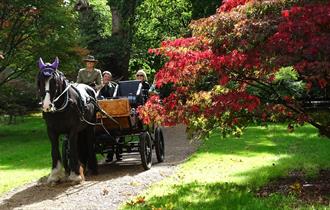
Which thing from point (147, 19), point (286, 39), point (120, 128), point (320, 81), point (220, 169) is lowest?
point (220, 169)

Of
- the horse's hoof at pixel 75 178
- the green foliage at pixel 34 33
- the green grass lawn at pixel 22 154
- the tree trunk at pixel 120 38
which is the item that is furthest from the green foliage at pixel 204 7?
the horse's hoof at pixel 75 178

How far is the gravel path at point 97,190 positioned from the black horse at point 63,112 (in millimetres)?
360

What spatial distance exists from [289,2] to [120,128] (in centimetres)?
506

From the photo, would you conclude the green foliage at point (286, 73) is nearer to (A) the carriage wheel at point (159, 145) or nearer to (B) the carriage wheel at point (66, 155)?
(B) the carriage wheel at point (66, 155)

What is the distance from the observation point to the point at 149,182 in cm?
980

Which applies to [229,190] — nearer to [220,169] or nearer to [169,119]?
[169,119]

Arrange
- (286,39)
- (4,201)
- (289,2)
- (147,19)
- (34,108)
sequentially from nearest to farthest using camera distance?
(286,39) < (289,2) < (4,201) < (34,108) < (147,19)

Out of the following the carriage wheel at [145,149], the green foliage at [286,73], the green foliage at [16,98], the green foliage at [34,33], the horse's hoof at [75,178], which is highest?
the green foliage at [34,33]

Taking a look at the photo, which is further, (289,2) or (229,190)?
(229,190)

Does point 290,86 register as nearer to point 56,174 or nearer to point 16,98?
point 56,174

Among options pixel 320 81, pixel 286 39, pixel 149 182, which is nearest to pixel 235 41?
pixel 286 39

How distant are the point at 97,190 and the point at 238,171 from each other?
2883 mm

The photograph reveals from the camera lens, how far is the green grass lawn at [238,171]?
7.26 meters

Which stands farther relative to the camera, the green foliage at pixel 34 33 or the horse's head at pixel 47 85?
the green foliage at pixel 34 33
